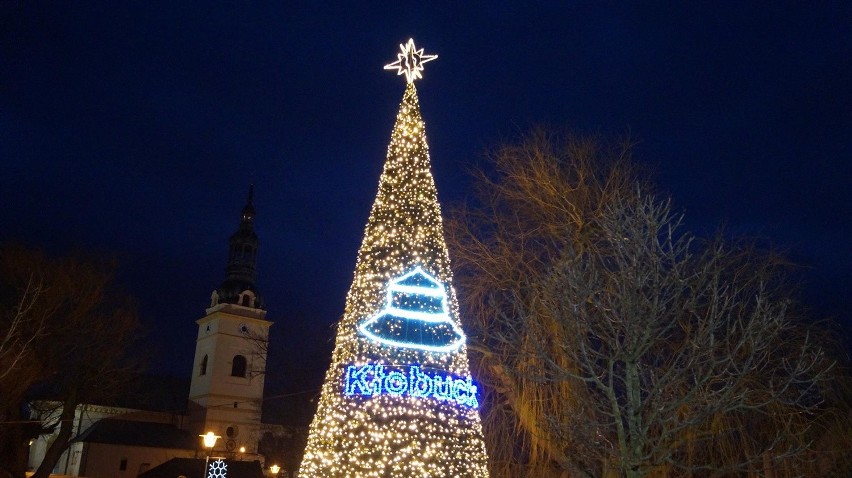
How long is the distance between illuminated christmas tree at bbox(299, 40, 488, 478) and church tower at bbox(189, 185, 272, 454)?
3440 cm

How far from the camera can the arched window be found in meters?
48.8

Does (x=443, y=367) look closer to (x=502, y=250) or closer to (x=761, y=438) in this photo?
(x=502, y=250)

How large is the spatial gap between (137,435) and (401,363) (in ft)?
136

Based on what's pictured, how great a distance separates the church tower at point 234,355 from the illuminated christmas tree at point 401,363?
34.4 m

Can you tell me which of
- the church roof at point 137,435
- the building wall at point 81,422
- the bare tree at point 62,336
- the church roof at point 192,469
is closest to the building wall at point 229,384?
the church roof at point 137,435

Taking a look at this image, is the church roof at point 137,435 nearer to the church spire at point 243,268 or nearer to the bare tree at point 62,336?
the church spire at point 243,268

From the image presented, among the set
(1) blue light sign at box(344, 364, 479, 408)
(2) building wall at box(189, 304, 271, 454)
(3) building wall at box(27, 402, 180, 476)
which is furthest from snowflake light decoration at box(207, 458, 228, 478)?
(3) building wall at box(27, 402, 180, 476)

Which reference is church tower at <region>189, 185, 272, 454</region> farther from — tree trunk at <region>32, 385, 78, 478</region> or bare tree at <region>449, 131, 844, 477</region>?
bare tree at <region>449, 131, 844, 477</region>

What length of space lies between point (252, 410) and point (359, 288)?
39.0m

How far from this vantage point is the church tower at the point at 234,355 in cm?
4738

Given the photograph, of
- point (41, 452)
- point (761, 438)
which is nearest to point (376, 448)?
point (761, 438)

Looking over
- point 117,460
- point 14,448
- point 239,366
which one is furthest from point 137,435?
point 14,448

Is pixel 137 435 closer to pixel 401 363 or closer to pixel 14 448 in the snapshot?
pixel 14 448

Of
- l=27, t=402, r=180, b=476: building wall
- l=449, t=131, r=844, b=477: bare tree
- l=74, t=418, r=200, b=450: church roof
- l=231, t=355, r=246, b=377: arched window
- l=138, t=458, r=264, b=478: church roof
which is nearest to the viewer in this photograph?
l=449, t=131, r=844, b=477: bare tree
